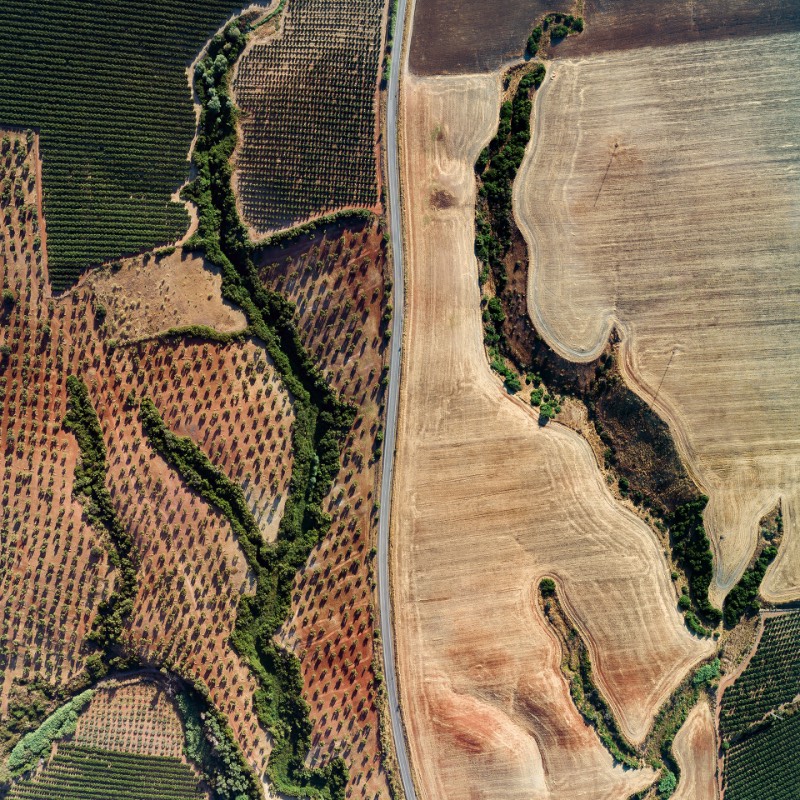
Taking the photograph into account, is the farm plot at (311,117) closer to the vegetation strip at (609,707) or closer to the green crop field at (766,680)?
the vegetation strip at (609,707)

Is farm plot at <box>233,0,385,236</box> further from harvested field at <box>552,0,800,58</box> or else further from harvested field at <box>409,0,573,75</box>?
harvested field at <box>552,0,800,58</box>

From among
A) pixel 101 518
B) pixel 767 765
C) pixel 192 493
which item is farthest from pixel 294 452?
pixel 767 765

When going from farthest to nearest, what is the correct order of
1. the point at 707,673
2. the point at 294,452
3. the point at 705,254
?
the point at 705,254
the point at 294,452
the point at 707,673

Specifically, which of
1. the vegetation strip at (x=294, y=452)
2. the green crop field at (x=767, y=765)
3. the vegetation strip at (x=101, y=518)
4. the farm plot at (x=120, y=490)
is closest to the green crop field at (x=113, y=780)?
the farm plot at (x=120, y=490)

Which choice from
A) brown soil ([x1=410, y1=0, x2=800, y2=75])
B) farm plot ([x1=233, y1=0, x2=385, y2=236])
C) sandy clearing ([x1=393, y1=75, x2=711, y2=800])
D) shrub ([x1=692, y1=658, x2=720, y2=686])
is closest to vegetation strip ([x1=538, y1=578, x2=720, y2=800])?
shrub ([x1=692, y1=658, x2=720, y2=686])

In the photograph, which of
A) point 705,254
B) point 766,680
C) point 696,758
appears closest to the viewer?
point 696,758

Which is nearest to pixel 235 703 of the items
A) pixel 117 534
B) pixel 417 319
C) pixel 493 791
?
pixel 117 534

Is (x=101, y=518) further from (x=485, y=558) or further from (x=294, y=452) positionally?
(x=485, y=558)
